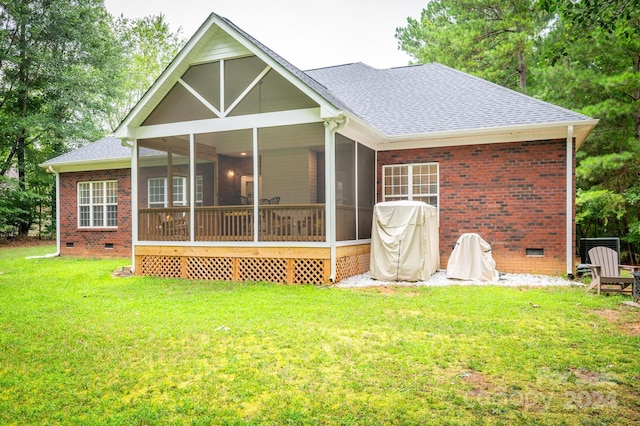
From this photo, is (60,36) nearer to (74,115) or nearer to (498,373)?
(74,115)

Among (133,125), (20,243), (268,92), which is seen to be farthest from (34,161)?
(268,92)

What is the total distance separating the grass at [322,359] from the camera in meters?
3.53

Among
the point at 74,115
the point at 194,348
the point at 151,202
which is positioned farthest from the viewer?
the point at 74,115

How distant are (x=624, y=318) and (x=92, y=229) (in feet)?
52.9

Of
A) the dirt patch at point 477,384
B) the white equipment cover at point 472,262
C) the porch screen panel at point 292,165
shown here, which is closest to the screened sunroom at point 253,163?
the porch screen panel at point 292,165

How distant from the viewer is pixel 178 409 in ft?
11.8

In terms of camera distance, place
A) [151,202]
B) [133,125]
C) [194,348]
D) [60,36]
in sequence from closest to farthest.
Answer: [194,348]
[133,125]
[151,202]
[60,36]

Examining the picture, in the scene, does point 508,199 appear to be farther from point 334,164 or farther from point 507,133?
point 334,164

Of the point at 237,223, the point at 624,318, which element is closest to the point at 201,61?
the point at 237,223

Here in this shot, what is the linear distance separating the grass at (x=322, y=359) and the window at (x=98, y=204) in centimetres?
863

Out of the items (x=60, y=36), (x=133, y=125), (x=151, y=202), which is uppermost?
(x=60, y=36)

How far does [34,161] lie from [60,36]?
23.4 ft

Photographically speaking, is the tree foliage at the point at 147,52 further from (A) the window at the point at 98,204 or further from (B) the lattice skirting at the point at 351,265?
(B) the lattice skirting at the point at 351,265

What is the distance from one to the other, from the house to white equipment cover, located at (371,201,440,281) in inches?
29.4
